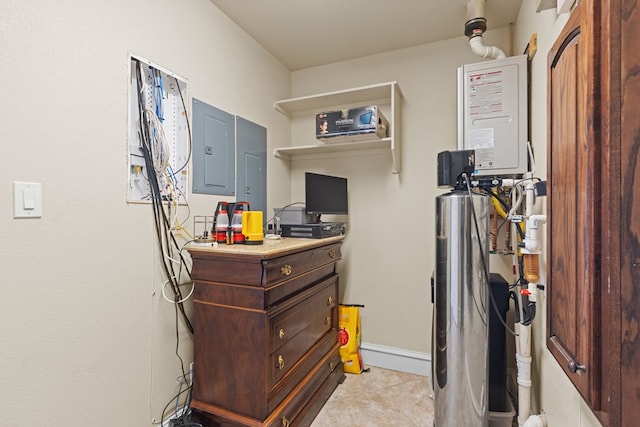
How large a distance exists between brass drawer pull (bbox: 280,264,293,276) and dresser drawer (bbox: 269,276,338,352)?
0.21 meters

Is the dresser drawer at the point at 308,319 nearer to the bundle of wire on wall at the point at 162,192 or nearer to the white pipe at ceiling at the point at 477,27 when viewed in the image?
the bundle of wire on wall at the point at 162,192

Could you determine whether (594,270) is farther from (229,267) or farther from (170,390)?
(170,390)

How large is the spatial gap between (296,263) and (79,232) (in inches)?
38.6

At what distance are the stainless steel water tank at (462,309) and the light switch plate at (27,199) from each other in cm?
163

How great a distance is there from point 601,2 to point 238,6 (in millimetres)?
1940

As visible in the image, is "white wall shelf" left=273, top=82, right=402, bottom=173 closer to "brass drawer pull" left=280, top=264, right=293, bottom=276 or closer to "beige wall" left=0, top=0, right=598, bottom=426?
"beige wall" left=0, top=0, right=598, bottom=426

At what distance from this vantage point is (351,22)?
6.91 feet

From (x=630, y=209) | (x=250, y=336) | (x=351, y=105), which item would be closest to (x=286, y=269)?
(x=250, y=336)

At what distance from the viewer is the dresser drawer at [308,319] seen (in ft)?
4.97

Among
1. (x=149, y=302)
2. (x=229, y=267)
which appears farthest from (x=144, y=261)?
(x=229, y=267)

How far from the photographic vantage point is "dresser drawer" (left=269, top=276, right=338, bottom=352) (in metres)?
1.51

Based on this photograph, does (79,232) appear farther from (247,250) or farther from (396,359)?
(396,359)

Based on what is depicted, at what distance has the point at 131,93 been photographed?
4.68 ft

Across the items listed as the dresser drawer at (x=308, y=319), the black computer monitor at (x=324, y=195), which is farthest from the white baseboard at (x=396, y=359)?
the black computer monitor at (x=324, y=195)
